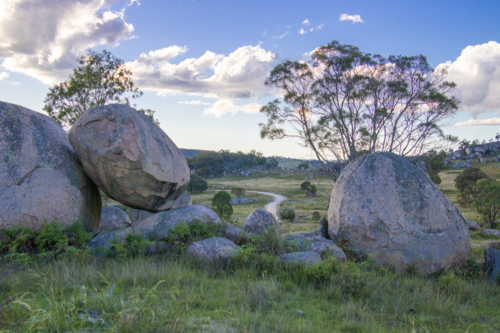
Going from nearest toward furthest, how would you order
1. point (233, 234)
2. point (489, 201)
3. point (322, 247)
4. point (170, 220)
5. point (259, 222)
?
point (322, 247), point (233, 234), point (170, 220), point (259, 222), point (489, 201)

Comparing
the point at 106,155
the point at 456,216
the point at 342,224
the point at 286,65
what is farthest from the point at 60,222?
the point at 286,65

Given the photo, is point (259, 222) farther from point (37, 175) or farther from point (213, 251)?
point (37, 175)

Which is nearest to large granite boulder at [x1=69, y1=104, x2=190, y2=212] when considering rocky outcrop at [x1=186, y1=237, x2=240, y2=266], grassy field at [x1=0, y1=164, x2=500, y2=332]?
grassy field at [x1=0, y1=164, x2=500, y2=332]

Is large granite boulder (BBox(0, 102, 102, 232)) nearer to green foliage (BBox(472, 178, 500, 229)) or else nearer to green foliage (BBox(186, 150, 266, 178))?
green foliage (BBox(472, 178, 500, 229))

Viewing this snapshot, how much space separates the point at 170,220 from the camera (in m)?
9.45

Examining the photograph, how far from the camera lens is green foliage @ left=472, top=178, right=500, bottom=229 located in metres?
25.0

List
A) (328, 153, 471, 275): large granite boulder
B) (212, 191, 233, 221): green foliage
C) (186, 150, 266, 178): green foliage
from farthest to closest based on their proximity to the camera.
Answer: (186, 150, 266, 178): green foliage, (212, 191, 233, 221): green foliage, (328, 153, 471, 275): large granite boulder

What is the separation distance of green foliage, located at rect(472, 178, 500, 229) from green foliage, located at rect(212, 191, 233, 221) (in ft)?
65.4

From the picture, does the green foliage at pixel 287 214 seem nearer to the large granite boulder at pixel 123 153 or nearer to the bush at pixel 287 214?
the bush at pixel 287 214

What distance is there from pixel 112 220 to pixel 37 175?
4271 millimetres

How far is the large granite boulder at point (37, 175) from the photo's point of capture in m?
8.29

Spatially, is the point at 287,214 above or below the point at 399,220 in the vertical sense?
below

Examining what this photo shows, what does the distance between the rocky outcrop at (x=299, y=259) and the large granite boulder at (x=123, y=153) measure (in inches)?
167

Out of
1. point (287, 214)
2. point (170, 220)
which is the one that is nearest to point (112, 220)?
point (170, 220)
